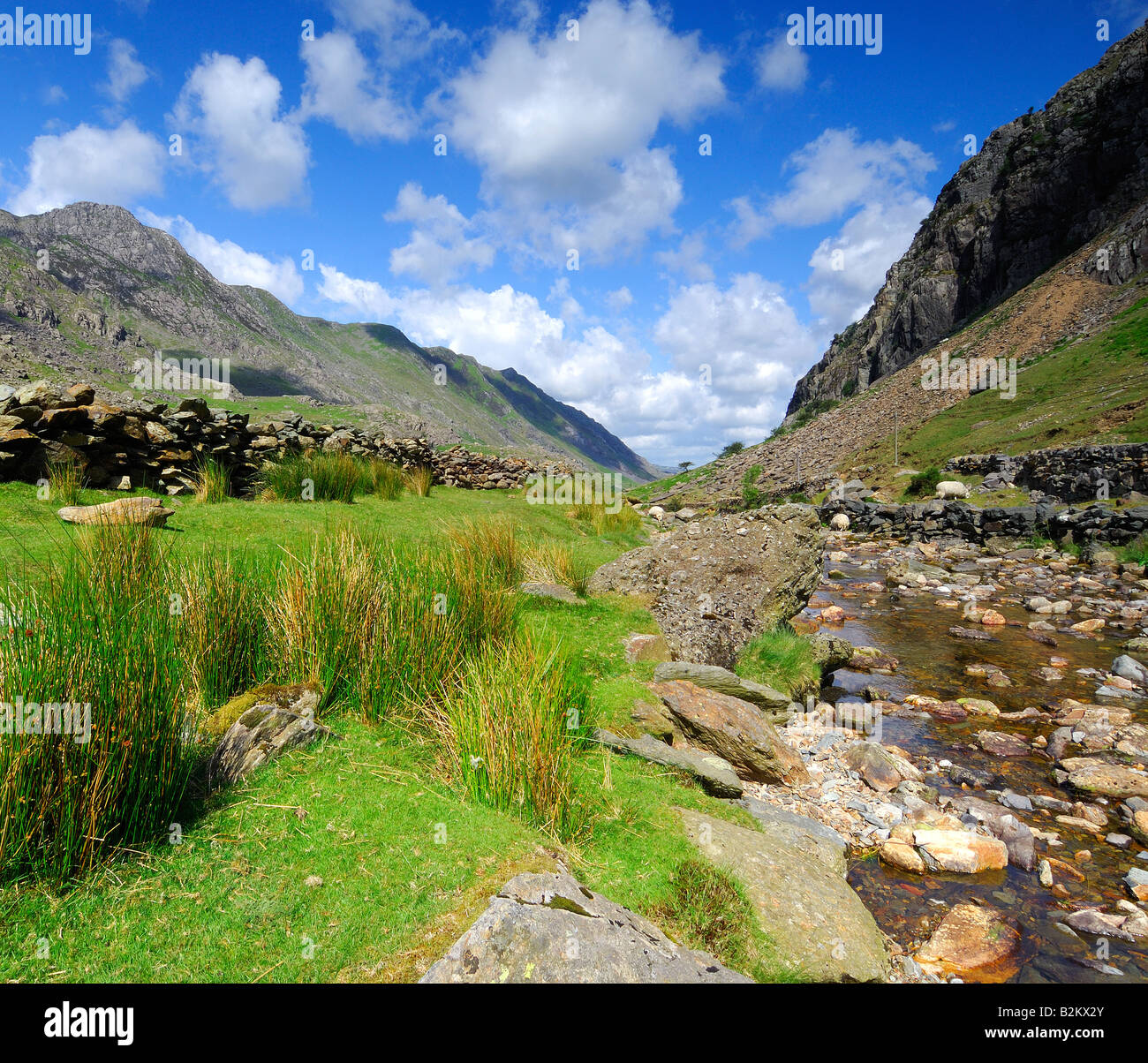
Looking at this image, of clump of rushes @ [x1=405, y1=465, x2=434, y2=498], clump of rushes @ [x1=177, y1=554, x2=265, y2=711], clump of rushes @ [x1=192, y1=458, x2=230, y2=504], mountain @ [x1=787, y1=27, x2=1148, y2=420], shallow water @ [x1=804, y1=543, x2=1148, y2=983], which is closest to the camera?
shallow water @ [x1=804, y1=543, x2=1148, y2=983]

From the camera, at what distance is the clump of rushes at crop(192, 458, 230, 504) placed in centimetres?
978

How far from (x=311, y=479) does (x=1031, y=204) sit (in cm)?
8268

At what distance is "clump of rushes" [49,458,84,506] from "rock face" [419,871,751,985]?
8582 millimetres

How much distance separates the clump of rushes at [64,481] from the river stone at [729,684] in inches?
326

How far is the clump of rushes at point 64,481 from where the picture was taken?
7.73 m

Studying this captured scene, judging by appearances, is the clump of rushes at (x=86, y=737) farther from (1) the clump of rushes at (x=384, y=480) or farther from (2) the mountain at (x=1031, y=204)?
(2) the mountain at (x=1031, y=204)

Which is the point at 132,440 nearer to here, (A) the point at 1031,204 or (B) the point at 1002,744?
(B) the point at 1002,744

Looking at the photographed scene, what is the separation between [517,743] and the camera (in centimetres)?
381

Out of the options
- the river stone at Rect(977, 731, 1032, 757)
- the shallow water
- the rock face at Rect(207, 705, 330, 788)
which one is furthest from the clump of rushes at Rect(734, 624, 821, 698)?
the rock face at Rect(207, 705, 330, 788)

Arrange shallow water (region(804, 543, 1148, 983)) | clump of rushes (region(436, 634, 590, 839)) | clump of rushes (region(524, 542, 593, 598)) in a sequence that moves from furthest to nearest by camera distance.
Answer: clump of rushes (region(524, 542, 593, 598)) < shallow water (region(804, 543, 1148, 983)) < clump of rushes (region(436, 634, 590, 839))

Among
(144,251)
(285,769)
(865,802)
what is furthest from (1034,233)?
(144,251)

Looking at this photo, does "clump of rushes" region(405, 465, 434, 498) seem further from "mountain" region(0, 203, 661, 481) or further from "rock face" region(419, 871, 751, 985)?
"mountain" region(0, 203, 661, 481)
